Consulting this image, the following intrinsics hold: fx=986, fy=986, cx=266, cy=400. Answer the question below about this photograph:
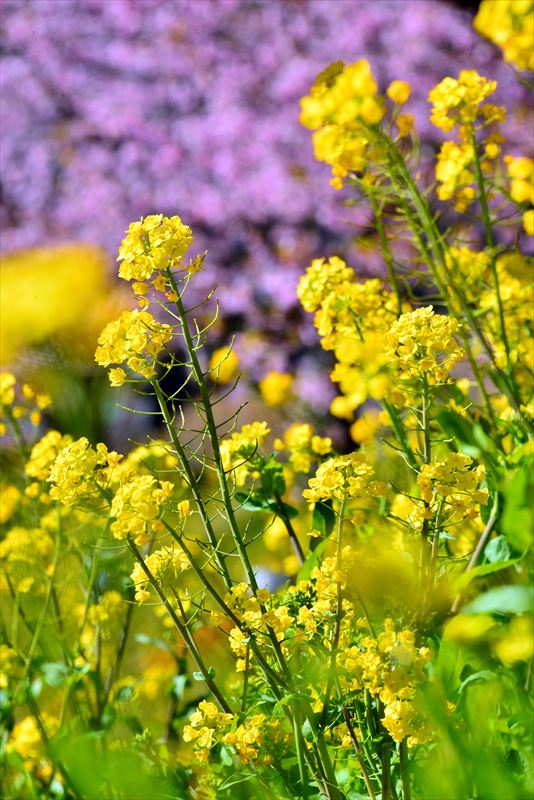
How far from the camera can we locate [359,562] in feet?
4.04

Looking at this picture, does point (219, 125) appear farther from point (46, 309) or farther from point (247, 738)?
point (247, 738)

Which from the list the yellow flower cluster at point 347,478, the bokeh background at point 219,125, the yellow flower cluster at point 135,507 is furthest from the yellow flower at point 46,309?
the bokeh background at point 219,125

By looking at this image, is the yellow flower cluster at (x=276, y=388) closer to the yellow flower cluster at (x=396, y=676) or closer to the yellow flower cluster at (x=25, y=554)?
the yellow flower cluster at (x=25, y=554)

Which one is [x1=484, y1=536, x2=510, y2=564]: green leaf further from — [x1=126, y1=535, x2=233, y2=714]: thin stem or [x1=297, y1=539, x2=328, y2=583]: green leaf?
[x1=126, y1=535, x2=233, y2=714]: thin stem

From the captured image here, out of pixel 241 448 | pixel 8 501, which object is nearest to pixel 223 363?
pixel 241 448

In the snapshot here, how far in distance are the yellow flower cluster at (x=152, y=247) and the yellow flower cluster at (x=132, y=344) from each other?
57mm

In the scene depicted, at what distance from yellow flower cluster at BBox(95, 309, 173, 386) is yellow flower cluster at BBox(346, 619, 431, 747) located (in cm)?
42

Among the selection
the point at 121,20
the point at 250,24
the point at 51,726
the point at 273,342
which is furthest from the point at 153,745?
the point at 121,20

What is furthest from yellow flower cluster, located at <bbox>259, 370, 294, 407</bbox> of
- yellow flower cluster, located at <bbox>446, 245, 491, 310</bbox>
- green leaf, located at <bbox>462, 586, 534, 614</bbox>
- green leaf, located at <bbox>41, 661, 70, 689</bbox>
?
green leaf, located at <bbox>462, 586, 534, 614</bbox>

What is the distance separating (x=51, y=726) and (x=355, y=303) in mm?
1183

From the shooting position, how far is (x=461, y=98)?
180 cm

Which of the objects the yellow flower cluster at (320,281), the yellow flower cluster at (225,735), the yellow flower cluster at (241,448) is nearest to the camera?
the yellow flower cluster at (225,735)

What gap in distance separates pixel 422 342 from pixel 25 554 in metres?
1.27

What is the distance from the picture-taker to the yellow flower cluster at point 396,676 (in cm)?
112
